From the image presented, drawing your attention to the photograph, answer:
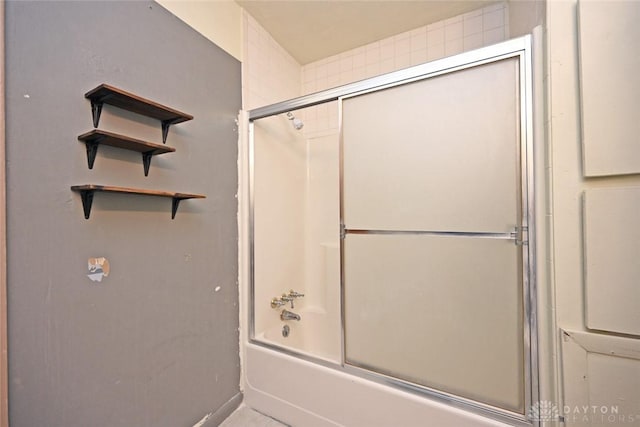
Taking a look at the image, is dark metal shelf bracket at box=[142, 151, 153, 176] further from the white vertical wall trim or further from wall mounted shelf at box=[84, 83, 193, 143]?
the white vertical wall trim

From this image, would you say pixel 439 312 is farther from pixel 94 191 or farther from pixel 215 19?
pixel 215 19

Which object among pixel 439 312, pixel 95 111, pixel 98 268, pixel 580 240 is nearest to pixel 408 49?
pixel 580 240

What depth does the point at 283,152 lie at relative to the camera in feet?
6.77

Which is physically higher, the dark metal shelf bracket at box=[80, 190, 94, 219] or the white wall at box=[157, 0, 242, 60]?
the white wall at box=[157, 0, 242, 60]

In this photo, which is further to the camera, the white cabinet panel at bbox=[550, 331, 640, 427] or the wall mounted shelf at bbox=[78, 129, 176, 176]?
the wall mounted shelf at bbox=[78, 129, 176, 176]

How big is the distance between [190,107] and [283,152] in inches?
30.6

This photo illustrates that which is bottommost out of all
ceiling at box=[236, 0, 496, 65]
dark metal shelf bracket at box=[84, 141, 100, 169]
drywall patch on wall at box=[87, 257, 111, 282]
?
Answer: drywall patch on wall at box=[87, 257, 111, 282]

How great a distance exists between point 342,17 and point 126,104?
4.79 feet

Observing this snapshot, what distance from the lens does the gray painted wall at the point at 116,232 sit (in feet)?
2.87

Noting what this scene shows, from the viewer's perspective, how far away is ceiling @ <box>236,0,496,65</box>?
5.57ft

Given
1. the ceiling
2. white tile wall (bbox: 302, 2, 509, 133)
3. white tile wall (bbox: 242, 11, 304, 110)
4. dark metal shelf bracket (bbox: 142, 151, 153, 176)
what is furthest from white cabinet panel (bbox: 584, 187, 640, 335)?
white tile wall (bbox: 242, 11, 304, 110)

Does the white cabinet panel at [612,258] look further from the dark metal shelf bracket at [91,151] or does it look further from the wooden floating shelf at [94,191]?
the dark metal shelf bracket at [91,151]

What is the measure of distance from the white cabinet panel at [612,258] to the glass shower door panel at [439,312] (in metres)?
0.22

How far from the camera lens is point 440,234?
1214mm
